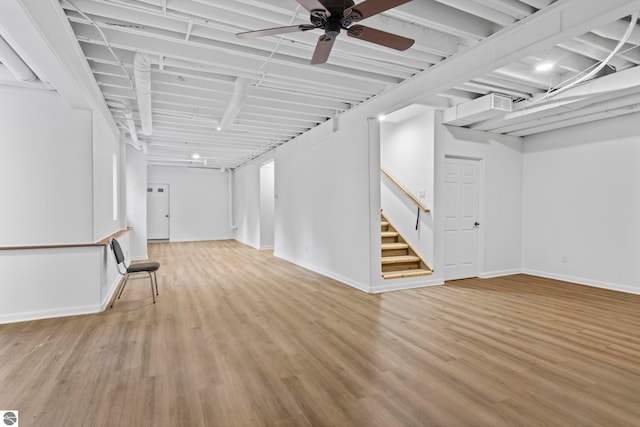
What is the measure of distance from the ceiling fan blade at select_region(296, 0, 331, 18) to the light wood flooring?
8.00 feet

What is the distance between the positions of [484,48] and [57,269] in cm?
511

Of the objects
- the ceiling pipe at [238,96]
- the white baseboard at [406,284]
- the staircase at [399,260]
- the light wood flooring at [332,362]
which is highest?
the ceiling pipe at [238,96]

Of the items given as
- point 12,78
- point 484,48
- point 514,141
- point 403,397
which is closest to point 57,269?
point 12,78

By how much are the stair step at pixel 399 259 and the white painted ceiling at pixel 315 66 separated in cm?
247

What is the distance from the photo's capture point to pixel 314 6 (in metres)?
1.99

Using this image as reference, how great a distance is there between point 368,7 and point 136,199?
7.86 meters

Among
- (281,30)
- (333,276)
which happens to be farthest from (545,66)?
(333,276)

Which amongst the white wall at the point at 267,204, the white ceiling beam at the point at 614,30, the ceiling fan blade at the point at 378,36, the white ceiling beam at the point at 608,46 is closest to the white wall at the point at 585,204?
the white ceiling beam at the point at 608,46

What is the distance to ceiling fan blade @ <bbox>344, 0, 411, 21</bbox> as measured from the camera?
1.97 meters

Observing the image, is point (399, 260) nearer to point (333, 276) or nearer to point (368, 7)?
point (333, 276)

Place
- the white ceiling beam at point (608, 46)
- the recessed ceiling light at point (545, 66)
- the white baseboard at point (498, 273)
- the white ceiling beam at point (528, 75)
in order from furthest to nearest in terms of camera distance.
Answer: the white baseboard at point (498, 273) → the white ceiling beam at point (528, 75) → the recessed ceiling light at point (545, 66) → the white ceiling beam at point (608, 46)

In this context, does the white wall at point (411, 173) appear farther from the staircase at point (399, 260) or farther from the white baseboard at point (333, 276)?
the white baseboard at point (333, 276)

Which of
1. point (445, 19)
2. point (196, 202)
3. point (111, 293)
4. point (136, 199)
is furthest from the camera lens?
point (196, 202)

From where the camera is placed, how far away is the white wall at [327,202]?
5195mm
